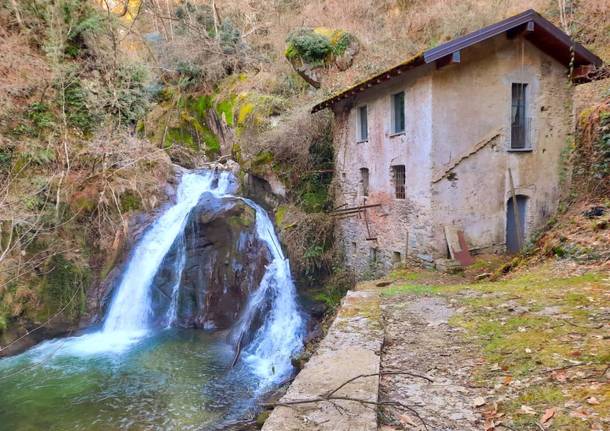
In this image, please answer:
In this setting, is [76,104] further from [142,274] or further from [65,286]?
[142,274]

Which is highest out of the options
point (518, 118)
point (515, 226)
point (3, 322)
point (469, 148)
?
point (518, 118)

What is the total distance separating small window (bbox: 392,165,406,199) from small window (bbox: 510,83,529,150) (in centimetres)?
296

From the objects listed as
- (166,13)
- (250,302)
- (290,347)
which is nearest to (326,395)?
(290,347)

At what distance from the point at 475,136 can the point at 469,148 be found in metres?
0.36

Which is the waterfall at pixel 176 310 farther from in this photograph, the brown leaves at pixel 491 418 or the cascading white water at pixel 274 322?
the brown leaves at pixel 491 418

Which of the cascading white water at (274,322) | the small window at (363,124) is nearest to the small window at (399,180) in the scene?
the small window at (363,124)

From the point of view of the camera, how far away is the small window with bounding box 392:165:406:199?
35.3 feet

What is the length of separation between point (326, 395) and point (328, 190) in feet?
36.6

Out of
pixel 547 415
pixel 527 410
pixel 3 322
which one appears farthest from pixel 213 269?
pixel 547 415

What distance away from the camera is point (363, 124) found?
40.5ft

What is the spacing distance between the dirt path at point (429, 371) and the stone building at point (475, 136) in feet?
14.8

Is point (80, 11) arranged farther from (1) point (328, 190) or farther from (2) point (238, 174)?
(1) point (328, 190)

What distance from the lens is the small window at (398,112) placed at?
34.3 feet

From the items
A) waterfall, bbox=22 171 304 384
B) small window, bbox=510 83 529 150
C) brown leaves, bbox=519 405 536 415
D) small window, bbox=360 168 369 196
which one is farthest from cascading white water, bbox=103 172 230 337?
brown leaves, bbox=519 405 536 415
